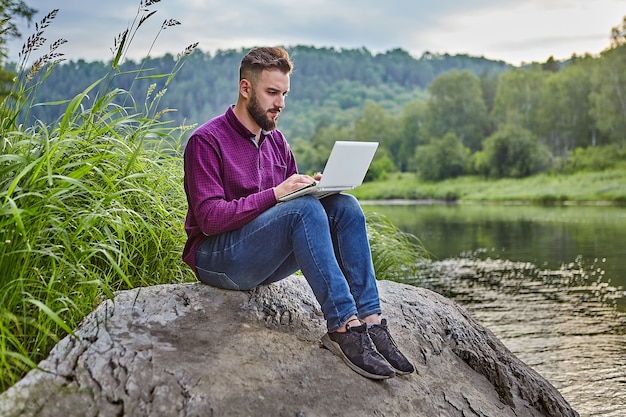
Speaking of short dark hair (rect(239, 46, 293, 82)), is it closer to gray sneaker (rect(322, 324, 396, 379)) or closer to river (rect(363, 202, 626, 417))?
gray sneaker (rect(322, 324, 396, 379))

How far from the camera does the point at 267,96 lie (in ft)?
11.7

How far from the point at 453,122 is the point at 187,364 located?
62.3 metres

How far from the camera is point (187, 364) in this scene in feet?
9.86

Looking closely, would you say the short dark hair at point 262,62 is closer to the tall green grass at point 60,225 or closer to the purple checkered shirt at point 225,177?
the purple checkered shirt at point 225,177

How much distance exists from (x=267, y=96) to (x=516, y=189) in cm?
3877

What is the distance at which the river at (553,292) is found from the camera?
5910 millimetres

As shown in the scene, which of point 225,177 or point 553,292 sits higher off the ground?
point 225,177

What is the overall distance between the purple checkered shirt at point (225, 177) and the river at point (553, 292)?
9.49 feet

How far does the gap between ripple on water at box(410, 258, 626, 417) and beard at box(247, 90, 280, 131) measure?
2.94m

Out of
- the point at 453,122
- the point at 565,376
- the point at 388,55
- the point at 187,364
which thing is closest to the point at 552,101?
the point at 453,122

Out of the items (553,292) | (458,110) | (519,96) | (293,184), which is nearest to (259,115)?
(293,184)

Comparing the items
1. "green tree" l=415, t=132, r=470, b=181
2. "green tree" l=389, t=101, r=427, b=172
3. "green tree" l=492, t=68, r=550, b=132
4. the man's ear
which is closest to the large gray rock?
the man's ear

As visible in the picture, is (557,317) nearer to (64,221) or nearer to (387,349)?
(387,349)

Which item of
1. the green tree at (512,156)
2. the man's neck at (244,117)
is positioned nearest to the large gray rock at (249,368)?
the man's neck at (244,117)
